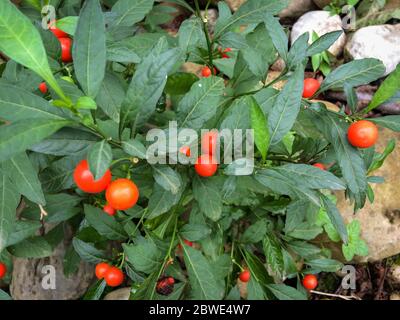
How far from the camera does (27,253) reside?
1.45m

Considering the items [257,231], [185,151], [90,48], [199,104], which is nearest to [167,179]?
[185,151]

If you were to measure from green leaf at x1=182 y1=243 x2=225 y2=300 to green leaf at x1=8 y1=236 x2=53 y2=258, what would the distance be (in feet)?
1.80

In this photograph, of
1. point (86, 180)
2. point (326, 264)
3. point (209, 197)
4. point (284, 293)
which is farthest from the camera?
point (326, 264)

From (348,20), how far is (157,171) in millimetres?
2085

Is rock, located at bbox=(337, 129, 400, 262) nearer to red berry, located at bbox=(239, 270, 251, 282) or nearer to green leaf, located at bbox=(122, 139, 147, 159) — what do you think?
red berry, located at bbox=(239, 270, 251, 282)

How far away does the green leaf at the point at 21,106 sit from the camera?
0.78 m

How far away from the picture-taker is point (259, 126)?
3.17 ft

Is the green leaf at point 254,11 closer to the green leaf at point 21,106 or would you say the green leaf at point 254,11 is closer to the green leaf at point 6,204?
the green leaf at point 21,106

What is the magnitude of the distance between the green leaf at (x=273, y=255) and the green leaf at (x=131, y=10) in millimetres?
1036

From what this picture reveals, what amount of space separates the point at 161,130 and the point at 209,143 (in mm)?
153

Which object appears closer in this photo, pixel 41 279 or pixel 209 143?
pixel 209 143

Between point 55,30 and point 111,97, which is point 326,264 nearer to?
point 111,97
